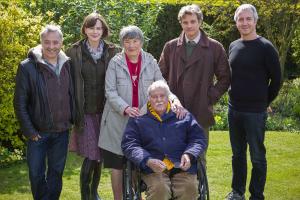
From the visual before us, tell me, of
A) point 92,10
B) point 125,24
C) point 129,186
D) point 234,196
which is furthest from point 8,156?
point 129,186

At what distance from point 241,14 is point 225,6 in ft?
21.0

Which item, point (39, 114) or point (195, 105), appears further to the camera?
point (195, 105)

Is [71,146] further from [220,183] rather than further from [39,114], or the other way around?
[220,183]

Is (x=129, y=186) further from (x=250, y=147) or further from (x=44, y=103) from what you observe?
(x=250, y=147)

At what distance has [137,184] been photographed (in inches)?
157

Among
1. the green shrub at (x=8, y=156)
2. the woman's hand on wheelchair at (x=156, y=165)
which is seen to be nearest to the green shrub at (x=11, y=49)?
the green shrub at (x=8, y=156)

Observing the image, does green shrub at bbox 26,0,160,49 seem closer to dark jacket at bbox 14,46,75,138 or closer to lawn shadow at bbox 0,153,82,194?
lawn shadow at bbox 0,153,82,194

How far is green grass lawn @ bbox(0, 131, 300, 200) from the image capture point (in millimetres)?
5367

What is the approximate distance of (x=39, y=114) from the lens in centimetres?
411

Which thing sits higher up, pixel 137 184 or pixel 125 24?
pixel 125 24

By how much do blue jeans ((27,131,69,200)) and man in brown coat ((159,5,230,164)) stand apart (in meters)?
1.16

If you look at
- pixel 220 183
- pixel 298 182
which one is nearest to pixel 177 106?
pixel 220 183

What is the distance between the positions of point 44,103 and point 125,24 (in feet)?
12.7

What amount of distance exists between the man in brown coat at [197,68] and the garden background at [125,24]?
220 centimetres
